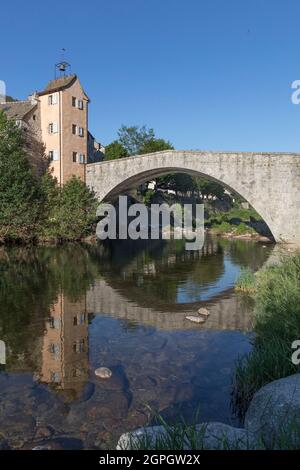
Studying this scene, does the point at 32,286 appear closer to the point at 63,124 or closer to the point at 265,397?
the point at 265,397

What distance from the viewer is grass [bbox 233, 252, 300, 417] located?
20.3 ft

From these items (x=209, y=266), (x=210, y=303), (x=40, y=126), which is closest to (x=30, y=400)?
(x=210, y=303)

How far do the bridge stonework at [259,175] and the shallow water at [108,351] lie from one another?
13428 mm

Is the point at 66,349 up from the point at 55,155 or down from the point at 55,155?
down

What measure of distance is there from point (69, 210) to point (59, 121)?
31.0ft

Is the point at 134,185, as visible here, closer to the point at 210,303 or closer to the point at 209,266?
the point at 209,266

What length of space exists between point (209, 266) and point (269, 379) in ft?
51.3

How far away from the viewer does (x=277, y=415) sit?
4.46m

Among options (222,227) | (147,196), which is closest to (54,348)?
(222,227)

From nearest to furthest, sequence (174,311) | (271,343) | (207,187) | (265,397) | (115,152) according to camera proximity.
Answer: (265,397), (271,343), (174,311), (115,152), (207,187)

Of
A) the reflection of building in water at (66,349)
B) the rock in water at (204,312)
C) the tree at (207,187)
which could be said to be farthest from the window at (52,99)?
the tree at (207,187)

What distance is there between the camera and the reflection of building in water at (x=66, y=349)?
7.06m

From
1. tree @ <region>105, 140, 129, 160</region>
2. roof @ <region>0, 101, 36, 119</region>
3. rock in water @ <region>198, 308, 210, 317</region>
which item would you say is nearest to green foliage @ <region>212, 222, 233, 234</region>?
tree @ <region>105, 140, 129, 160</region>

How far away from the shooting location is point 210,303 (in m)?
13.1
